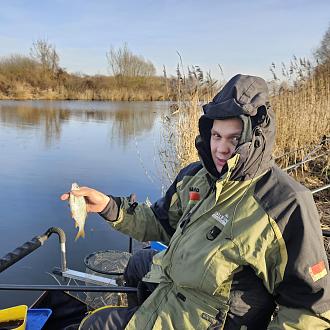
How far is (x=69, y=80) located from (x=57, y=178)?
103 ft

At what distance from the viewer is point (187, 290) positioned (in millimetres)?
1589

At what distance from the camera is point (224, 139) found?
1.73 metres

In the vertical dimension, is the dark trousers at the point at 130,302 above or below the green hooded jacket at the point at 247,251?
below

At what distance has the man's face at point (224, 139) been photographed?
1677mm

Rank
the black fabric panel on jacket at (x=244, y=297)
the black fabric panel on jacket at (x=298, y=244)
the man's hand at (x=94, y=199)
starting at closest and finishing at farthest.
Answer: the black fabric panel on jacket at (x=298, y=244) → the black fabric panel on jacket at (x=244, y=297) → the man's hand at (x=94, y=199)

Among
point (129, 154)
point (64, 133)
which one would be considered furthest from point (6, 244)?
point (64, 133)

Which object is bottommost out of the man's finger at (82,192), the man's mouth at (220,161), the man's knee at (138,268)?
the man's knee at (138,268)

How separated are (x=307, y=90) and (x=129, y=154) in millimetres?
4574

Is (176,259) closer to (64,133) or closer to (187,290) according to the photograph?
(187,290)

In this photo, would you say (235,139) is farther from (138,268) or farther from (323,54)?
(323,54)

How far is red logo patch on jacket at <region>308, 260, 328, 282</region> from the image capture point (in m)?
1.38

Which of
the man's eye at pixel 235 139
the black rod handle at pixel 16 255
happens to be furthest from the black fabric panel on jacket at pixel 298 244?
the black rod handle at pixel 16 255

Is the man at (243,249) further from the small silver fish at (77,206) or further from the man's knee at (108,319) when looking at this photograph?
the small silver fish at (77,206)

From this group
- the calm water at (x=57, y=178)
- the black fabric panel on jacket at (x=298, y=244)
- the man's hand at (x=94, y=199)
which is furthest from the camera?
the calm water at (x=57, y=178)
